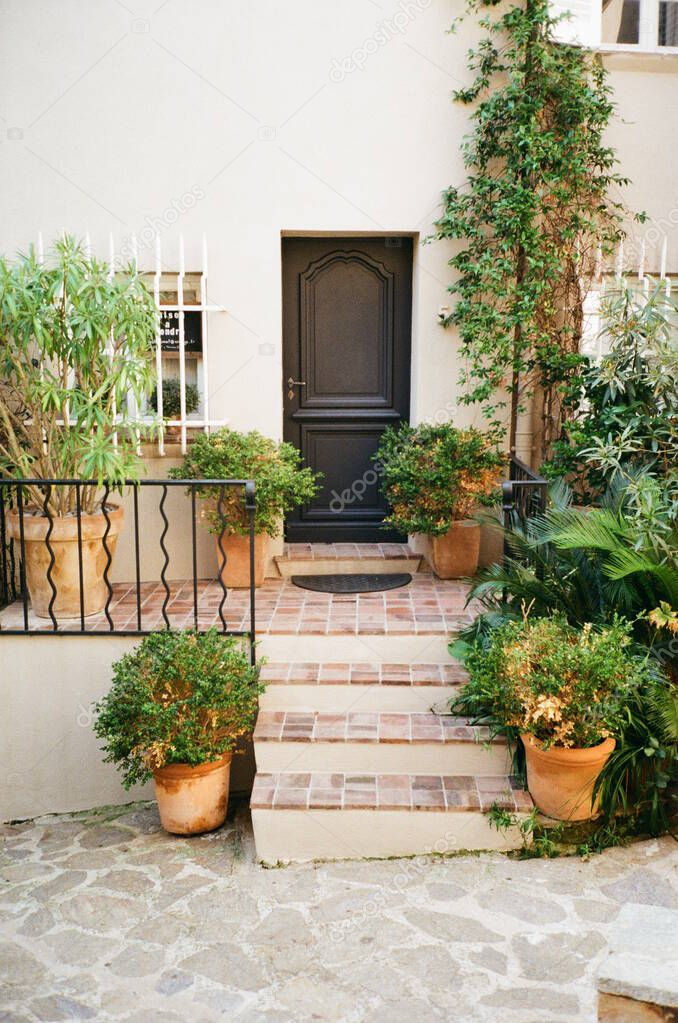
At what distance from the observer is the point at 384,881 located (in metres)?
3.72

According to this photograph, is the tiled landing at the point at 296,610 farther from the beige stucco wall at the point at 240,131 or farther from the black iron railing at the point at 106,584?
the beige stucco wall at the point at 240,131

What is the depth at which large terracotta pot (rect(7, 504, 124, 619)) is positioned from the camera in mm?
5004

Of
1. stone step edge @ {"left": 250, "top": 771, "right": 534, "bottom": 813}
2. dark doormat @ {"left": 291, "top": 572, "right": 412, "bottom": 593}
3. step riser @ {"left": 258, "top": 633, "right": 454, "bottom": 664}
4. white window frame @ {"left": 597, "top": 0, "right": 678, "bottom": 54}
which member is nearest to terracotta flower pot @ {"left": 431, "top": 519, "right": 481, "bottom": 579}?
dark doormat @ {"left": 291, "top": 572, "right": 412, "bottom": 593}

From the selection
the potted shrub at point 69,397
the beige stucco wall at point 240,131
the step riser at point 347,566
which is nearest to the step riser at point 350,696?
the potted shrub at point 69,397

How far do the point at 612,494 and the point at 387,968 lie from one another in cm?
265

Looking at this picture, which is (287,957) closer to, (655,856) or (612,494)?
(655,856)

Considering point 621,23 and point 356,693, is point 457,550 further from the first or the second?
A: point 621,23

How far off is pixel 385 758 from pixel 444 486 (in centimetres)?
205

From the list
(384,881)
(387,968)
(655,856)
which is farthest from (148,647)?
(655,856)

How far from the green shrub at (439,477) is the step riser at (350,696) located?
4.68ft

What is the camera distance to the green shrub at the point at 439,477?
577cm

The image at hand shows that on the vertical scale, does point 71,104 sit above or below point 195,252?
above

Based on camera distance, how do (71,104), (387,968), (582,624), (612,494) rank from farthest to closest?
(71,104) → (612,494) → (582,624) → (387,968)

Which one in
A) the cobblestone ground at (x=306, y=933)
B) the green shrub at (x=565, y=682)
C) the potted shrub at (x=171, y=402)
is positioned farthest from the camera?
the potted shrub at (x=171, y=402)
